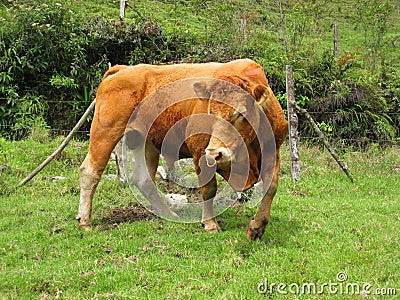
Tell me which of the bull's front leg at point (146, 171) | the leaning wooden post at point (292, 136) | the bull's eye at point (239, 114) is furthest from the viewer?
the leaning wooden post at point (292, 136)

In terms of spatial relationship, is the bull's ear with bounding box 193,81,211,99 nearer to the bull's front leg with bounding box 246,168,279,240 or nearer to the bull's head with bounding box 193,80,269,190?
the bull's head with bounding box 193,80,269,190

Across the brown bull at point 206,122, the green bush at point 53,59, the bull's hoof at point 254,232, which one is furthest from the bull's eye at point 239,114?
the green bush at point 53,59

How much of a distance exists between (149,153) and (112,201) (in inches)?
46.5

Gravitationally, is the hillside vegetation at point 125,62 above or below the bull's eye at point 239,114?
below

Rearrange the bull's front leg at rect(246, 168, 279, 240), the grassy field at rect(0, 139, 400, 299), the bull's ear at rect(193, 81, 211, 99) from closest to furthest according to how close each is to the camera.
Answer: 1. the grassy field at rect(0, 139, 400, 299)
2. the bull's front leg at rect(246, 168, 279, 240)
3. the bull's ear at rect(193, 81, 211, 99)

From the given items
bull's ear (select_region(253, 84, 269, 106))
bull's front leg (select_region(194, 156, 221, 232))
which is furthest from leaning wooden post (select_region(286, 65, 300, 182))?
bull's ear (select_region(253, 84, 269, 106))

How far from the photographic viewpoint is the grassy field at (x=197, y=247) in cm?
486

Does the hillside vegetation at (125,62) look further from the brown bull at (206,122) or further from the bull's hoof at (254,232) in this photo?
the bull's hoof at (254,232)

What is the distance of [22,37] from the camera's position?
13.2 meters

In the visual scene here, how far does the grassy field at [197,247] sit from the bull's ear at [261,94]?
1783 millimetres

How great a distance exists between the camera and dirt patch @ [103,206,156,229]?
744cm

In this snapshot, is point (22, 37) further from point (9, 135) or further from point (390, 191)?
point (390, 191)

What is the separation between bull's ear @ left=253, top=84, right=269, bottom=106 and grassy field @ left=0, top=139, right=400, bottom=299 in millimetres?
1783

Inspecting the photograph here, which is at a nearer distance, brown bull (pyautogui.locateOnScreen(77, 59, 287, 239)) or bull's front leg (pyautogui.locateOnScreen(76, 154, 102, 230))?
brown bull (pyautogui.locateOnScreen(77, 59, 287, 239))
